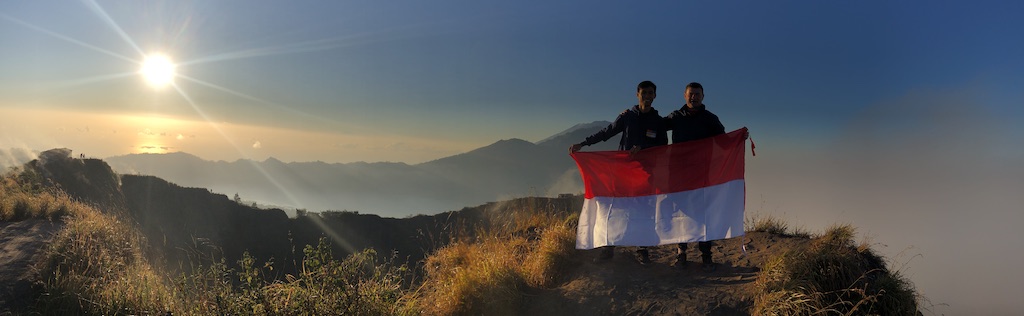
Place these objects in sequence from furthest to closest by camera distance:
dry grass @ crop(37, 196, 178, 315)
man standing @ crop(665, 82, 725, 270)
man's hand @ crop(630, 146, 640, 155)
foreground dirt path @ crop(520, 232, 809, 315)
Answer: man's hand @ crop(630, 146, 640, 155) → man standing @ crop(665, 82, 725, 270) → dry grass @ crop(37, 196, 178, 315) → foreground dirt path @ crop(520, 232, 809, 315)

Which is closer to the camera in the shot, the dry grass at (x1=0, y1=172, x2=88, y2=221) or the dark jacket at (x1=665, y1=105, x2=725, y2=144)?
the dark jacket at (x1=665, y1=105, x2=725, y2=144)

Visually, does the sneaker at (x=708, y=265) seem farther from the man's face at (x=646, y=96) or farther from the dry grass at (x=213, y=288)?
the dry grass at (x=213, y=288)

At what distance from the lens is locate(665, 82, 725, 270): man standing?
669 centimetres

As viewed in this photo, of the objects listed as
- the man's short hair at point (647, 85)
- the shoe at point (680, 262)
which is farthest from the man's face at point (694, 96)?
the shoe at point (680, 262)

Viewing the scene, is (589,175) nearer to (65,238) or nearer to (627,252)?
(627,252)

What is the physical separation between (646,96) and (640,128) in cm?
52

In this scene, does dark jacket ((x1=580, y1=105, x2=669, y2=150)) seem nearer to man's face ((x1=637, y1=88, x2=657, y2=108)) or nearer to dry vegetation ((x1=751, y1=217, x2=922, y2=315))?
man's face ((x1=637, y1=88, x2=657, y2=108))

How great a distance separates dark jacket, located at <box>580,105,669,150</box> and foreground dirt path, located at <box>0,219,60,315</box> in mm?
7947

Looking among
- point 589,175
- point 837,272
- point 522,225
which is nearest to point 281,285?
point 589,175

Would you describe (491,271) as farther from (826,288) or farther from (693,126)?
(826,288)

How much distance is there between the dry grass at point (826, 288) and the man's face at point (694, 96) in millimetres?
2062

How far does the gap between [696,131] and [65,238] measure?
9908mm

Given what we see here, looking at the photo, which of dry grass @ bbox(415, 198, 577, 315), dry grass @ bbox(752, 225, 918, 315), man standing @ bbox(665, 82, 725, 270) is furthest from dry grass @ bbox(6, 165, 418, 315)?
dry grass @ bbox(752, 225, 918, 315)

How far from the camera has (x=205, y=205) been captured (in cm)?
4216
